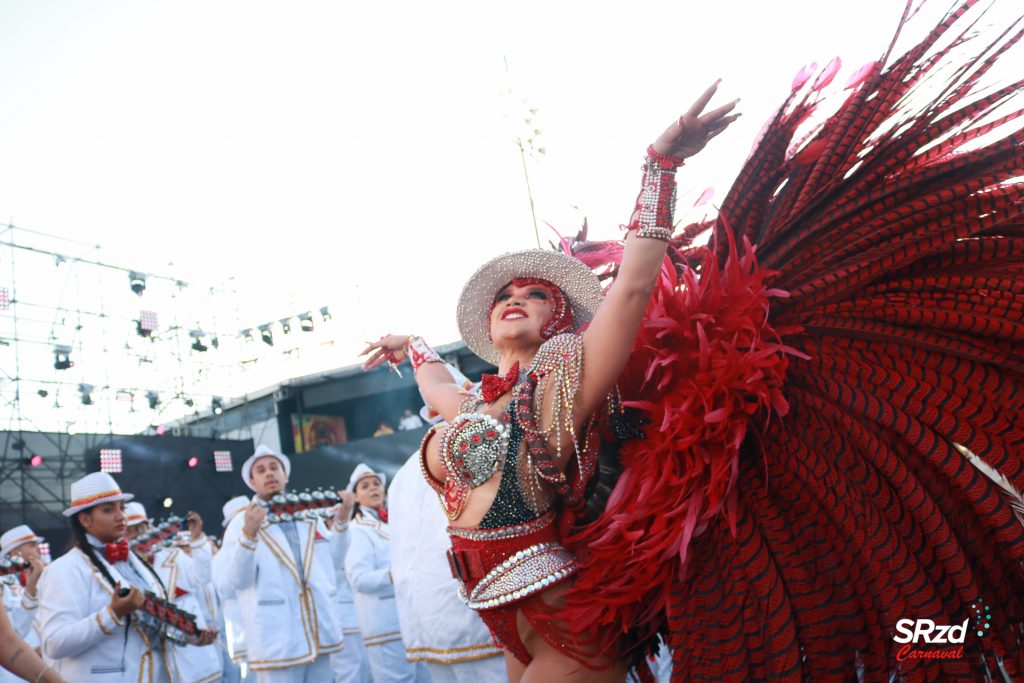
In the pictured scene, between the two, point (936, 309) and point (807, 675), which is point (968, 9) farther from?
point (807, 675)

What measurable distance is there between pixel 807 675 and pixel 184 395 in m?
18.0

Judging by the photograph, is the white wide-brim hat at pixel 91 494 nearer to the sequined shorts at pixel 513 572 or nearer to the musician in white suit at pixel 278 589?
the musician in white suit at pixel 278 589

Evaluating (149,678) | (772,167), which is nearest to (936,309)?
(772,167)

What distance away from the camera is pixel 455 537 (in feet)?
7.24

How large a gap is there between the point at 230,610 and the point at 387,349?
18.7ft

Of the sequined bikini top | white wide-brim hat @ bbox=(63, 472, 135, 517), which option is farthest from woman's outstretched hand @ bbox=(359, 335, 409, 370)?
white wide-brim hat @ bbox=(63, 472, 135, 517)

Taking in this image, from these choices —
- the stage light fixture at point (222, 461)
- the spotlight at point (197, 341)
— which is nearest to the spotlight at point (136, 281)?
the spotlight at point (197, 341)

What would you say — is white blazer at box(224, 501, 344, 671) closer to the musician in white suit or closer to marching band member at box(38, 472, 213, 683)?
the musician in white suit

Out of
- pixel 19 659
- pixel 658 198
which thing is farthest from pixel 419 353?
pixel 19 659

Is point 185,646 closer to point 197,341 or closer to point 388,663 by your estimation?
point 388,663

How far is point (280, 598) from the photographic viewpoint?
5988 millimetres

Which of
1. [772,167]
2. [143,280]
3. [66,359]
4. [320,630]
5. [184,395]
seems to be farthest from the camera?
[184,395]

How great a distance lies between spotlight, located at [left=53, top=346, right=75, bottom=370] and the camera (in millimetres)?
14742

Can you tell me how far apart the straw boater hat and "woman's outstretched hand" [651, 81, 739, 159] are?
56 cm
